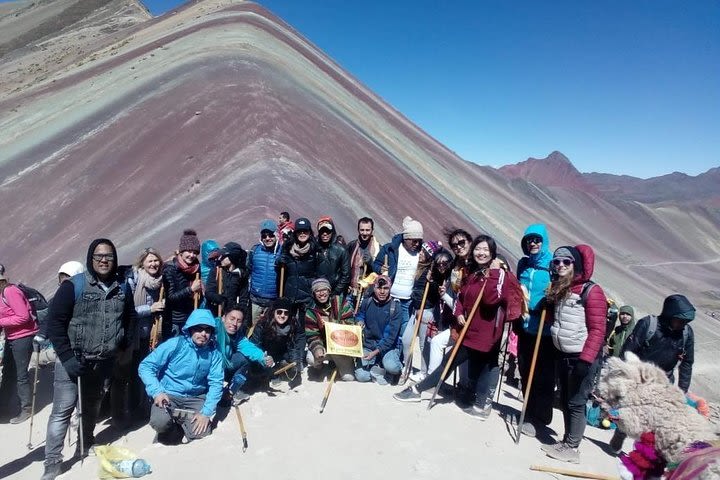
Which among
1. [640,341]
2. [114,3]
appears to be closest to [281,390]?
[640,341]

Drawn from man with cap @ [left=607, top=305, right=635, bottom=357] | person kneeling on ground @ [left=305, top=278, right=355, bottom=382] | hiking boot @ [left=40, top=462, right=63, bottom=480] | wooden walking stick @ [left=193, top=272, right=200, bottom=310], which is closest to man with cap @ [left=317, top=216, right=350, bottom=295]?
person kneeling on ground @ [left=305, top=278, right=355, bottom=382]

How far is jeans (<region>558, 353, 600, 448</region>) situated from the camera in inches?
126

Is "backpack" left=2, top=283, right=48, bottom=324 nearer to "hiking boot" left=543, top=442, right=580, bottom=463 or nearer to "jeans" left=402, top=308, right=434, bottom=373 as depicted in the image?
"jeans" left=402, top=308, right=434, bottom=373

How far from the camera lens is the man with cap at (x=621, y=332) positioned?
19.0ft

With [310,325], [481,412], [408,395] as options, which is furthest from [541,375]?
[310,325]

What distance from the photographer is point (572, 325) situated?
3.19 m

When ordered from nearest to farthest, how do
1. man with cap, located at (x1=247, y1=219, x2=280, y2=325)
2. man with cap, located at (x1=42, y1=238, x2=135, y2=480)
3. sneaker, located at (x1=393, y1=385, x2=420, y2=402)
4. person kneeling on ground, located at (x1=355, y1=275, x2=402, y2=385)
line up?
1. man with cap, located at (x1=42, y1=238, x2=135, y2=480)
2. sneaker, located at (x1=393, y1=385, x2=420, y2=402)
3. person kneeling on ground, located at (x1=355, y1=275, x2=402, y2=385)
4. man with cap, located at (x1=247, y1=219, x2=280, y2=325)

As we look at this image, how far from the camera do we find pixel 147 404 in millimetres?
4262

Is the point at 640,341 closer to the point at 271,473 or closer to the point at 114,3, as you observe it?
the point at 271,473

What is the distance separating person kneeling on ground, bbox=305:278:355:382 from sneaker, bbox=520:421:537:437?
1.54 metres

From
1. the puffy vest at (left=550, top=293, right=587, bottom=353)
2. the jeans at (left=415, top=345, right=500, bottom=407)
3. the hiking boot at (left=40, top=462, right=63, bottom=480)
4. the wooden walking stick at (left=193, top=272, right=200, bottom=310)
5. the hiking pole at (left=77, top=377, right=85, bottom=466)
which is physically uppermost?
the puffy vest at (left=550, top=293, right=587, bottom=353)

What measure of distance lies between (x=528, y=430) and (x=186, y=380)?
264 cm

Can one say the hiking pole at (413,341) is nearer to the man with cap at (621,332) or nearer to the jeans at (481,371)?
the jeans at (481,371)

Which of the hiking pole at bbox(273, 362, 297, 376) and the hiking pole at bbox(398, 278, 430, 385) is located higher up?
the hiking pole at bbox(398, 278, 430, 385)
